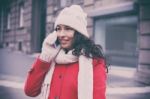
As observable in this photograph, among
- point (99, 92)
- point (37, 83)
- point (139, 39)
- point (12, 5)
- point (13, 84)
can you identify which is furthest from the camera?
point (12, 5)

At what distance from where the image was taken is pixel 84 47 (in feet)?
8.18

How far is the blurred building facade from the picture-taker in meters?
9.42

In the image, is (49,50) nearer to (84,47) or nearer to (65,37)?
(65,37)

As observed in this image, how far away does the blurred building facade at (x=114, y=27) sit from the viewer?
9.42m

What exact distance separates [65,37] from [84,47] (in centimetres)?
16

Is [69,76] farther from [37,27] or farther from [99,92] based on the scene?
[37,27]

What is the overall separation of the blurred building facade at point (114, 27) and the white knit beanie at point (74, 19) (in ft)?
18.2

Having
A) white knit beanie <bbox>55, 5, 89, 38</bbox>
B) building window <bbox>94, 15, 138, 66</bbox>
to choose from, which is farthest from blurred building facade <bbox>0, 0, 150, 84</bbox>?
white knit beanie <bbox>55, 5, 89, 38</bbox>

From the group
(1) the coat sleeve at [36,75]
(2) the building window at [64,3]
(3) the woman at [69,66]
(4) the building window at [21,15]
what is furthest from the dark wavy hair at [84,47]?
(4) the building window at [21,15]

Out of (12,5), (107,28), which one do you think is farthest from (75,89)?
(12,5)

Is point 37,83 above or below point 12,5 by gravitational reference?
below

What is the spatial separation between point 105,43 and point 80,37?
9.47 meters

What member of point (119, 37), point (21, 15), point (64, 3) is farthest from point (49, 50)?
point (21, 15)

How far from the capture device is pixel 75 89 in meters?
2.38
